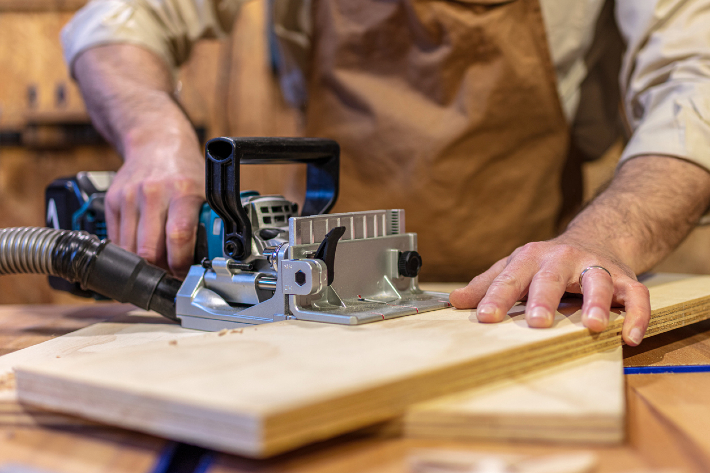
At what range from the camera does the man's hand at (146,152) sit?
122 centimetres

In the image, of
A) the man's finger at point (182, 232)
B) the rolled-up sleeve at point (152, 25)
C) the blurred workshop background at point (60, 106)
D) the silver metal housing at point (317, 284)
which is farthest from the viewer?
the blurred workshop background at point (60, 106)

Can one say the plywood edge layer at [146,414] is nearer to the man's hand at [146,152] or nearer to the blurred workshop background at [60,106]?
the man's hand at [146,152]

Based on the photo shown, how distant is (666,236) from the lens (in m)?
1.33

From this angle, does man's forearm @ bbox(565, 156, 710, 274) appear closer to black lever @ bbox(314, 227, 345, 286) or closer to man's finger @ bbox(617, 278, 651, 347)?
man's finger @ bbox(617, 278, 651, 347)

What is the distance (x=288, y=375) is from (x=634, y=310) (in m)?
0.55

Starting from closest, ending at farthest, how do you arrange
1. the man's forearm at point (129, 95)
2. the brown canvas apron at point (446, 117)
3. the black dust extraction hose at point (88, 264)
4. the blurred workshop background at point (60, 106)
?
the black dust extraction hose at point (88, 264)
the man's forearm at point (129, 95)
the brown canvas apron at point (446, 117)
the blurred workshop background at point (60, 106)

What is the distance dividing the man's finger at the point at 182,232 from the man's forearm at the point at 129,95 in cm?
30

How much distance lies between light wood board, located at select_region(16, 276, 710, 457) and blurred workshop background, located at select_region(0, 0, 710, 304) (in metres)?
2.02

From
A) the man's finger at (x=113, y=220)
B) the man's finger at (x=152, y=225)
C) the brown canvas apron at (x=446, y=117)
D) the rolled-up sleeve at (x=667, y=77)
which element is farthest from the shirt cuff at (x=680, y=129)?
the man's finger at (x=113, y=220)

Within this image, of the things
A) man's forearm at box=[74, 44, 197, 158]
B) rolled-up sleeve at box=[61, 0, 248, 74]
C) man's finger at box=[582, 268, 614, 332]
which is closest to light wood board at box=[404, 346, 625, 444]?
man's finger at box=[582, 268, 614, 332]

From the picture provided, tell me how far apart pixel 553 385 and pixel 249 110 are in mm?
2370

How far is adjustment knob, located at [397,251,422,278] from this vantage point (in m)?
1.06

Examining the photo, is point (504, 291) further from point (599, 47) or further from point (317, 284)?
point (599, 47)

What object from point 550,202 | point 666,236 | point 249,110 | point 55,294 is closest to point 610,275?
point 666,236
